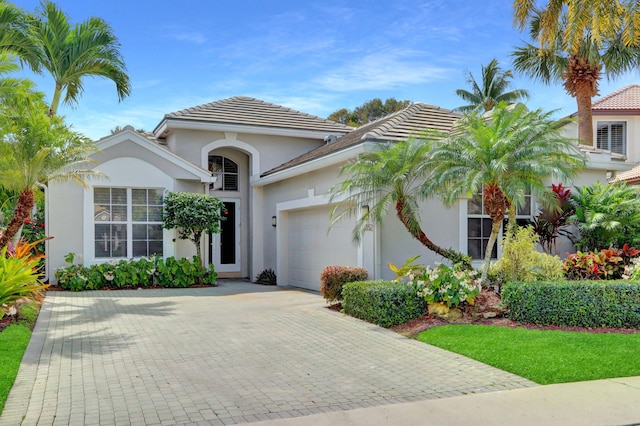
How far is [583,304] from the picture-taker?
29.9ft

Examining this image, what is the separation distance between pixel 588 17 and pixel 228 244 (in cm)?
1289

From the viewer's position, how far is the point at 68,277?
48.4 feet

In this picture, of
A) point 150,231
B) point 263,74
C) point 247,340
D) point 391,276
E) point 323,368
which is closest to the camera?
point 323,368

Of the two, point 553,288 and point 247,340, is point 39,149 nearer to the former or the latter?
point 247,340

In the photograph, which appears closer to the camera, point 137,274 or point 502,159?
point 502,159

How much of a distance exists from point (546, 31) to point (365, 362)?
8.58 metres

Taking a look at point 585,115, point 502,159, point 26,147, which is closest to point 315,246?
point 502,159

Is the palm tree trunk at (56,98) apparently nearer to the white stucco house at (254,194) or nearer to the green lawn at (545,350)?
the white stucco house at (254,194)

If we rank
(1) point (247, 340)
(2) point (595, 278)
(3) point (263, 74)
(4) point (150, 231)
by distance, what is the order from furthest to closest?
1. (4) point (150, 231)
2. (3) point (263, 74)
3. (2) point (595, 278)
4. (1) point (247, 340)

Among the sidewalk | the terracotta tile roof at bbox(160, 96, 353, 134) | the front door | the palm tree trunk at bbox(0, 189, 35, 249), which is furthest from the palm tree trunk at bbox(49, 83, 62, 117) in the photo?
the sidewalk

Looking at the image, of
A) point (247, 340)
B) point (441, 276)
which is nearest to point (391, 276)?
point (441, 276)

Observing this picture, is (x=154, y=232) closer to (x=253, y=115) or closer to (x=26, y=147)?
(x=26, y=147)

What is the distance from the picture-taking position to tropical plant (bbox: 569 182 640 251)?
13.0 m

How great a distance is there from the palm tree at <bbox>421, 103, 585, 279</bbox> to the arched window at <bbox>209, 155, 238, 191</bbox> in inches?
402
